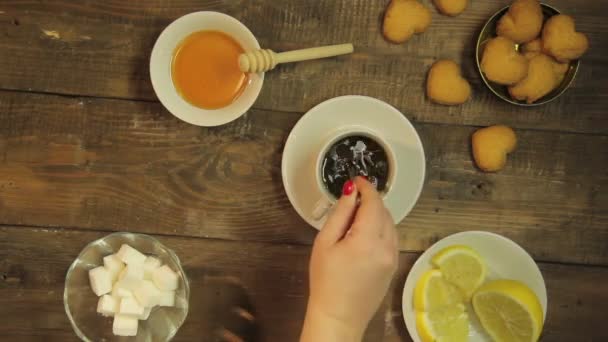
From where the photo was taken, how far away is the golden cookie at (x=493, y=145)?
1227 mm

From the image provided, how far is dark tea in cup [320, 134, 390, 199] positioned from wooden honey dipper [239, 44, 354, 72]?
186 millimetres

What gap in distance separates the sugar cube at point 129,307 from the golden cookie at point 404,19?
76 cm

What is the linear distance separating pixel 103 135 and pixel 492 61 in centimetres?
83

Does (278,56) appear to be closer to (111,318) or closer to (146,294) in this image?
(146,294)

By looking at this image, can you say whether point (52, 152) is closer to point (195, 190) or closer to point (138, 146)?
point (138, 146)

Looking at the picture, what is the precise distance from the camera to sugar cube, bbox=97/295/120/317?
3.86 ft

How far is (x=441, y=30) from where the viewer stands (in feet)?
4.16

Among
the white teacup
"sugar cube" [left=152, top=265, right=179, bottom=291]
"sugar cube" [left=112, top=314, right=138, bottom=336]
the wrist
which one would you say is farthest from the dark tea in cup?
"sugar cube" [left=112, top=314, right=138, bottom=336]

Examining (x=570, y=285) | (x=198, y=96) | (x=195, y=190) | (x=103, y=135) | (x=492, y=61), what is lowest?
(x=570, y=285)

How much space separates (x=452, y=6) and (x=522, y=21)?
144 mm

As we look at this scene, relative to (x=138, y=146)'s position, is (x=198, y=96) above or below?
above

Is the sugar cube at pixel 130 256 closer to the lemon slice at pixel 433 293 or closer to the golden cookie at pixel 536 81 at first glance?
the lemon slice at pixel 433 293

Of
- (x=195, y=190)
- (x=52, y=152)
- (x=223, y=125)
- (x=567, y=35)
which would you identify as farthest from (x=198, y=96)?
(x=567, y=35)

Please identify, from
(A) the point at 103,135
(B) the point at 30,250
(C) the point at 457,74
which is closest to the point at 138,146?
(A) the point at 103,135
